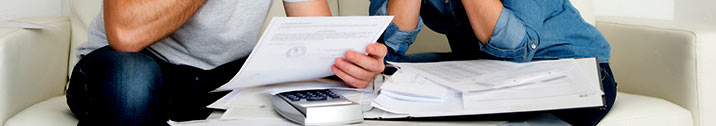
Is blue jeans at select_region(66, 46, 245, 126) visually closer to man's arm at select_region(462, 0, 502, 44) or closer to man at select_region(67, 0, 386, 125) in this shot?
man at select_region(67, 0, 386, 125)

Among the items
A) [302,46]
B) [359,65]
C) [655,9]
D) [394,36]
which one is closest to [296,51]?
[302,46]

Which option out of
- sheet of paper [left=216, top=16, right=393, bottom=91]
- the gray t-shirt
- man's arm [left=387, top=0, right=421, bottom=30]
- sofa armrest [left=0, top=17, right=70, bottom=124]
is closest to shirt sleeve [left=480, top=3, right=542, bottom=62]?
man's arm [left=387, top=0, right=421, bottom=30]

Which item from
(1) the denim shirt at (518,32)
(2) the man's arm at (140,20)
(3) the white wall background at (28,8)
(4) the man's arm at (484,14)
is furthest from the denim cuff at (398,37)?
(3) the white wall background at (28,8)

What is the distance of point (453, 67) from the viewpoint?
0.85 metres

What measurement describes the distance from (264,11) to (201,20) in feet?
0.38

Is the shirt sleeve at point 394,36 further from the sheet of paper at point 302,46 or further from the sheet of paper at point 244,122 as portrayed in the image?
the sheet of paper at point 244,122

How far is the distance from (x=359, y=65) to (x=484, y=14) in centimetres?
24

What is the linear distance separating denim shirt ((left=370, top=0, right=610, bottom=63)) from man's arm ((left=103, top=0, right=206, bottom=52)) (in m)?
0.35

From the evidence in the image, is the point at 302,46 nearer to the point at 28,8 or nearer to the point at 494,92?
the point at 494,92

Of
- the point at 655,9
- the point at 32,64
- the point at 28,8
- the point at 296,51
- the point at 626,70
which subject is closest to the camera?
the point at 296,51

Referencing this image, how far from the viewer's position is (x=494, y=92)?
70 centimetres

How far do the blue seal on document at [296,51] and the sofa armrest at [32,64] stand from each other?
50 cm

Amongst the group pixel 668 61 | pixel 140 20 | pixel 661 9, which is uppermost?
pixel 140 20

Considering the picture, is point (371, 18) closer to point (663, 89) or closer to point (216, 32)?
point (216, 32)
